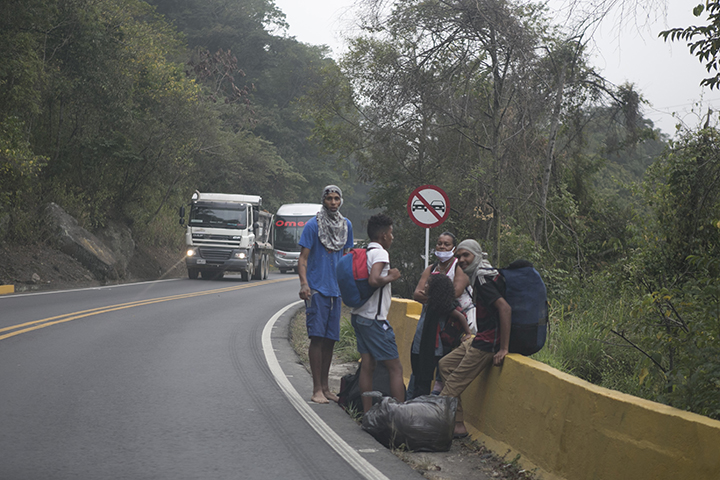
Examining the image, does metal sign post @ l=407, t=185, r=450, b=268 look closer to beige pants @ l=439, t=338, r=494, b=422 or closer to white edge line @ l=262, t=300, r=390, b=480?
white edge line @ l=262, t=300, r=390, b=480

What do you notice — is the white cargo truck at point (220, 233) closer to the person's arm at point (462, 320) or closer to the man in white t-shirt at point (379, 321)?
the man in white t-shirt at point (379, 321)

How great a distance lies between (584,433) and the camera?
169 inches

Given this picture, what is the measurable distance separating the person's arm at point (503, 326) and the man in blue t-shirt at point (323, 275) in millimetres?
1839

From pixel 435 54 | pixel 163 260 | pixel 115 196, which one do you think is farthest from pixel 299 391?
pixel 163 260

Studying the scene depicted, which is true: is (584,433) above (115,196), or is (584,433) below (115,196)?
below

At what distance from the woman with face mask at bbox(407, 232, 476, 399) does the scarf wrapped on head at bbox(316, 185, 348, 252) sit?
3.12 feet

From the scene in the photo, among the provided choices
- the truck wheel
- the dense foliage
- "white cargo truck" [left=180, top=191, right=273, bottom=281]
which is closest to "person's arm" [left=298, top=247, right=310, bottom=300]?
the dense foliage

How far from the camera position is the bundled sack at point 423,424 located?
548 cm

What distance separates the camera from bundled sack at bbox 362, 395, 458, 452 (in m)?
5.48

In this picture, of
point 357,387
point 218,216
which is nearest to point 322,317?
point 357,387

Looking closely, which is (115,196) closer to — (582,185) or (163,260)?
(163,260)

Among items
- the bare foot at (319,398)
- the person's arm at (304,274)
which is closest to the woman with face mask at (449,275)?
the person's arm at (304,274)

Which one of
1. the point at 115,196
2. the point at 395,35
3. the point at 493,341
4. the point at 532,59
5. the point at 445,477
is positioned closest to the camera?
the point at 445,477

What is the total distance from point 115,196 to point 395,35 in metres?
19.1
